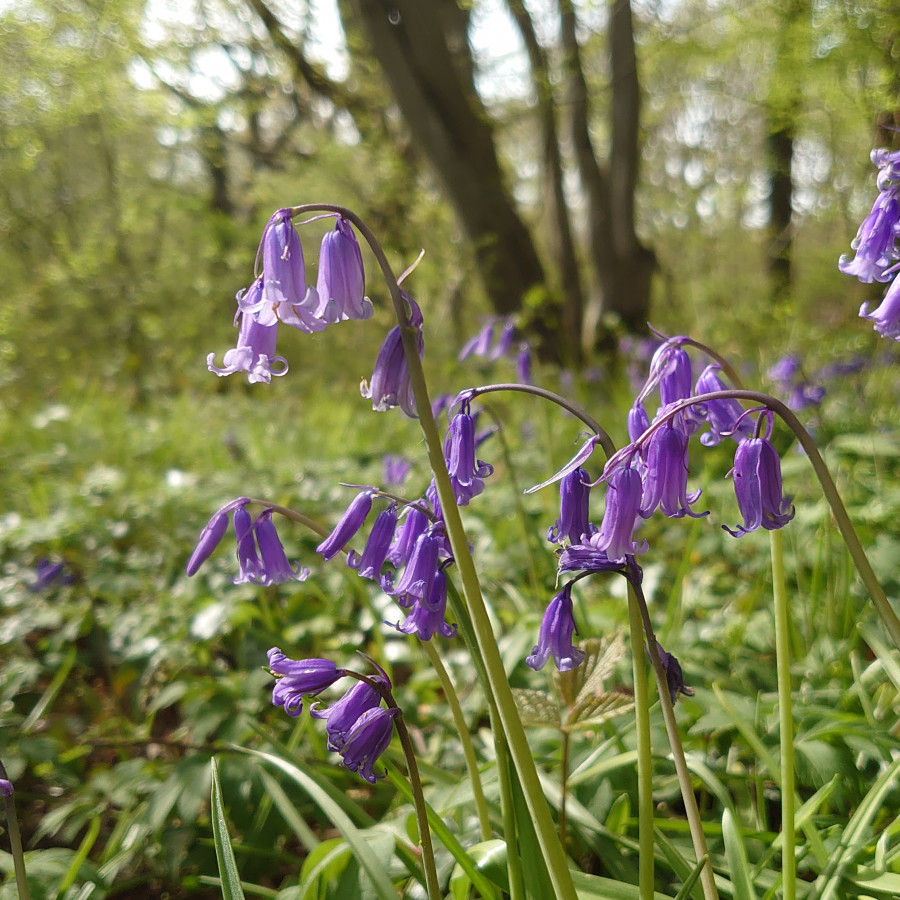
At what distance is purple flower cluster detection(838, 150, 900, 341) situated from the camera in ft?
3.97

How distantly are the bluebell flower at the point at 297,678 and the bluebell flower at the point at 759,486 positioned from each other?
0.73 meters

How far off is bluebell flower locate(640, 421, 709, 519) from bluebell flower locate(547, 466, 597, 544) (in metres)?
0.12

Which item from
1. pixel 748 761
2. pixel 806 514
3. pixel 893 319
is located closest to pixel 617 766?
pixel 748 761

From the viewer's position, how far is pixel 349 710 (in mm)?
1251

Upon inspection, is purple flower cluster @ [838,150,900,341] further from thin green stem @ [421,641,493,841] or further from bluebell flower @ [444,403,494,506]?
→ thin green stem @ [421,641,493,841]

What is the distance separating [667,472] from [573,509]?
191 mm

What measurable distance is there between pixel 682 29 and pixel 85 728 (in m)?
9.02

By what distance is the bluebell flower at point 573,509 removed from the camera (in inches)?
47.6

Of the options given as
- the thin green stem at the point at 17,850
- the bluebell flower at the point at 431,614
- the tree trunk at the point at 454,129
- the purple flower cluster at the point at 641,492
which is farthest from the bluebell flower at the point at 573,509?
the tree trunk at the point at 454,129

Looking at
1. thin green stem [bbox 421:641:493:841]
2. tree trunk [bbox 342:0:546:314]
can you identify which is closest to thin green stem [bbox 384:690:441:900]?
thin green stem [bbox 421:641:493:841]

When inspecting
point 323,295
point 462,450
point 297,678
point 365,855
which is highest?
point 323,295

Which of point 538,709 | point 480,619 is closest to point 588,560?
point 480,619

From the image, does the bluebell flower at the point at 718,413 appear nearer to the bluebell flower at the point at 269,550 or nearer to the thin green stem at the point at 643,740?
the thin green stem at the point at 643,740

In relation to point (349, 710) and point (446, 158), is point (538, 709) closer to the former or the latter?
point (349, 710)
